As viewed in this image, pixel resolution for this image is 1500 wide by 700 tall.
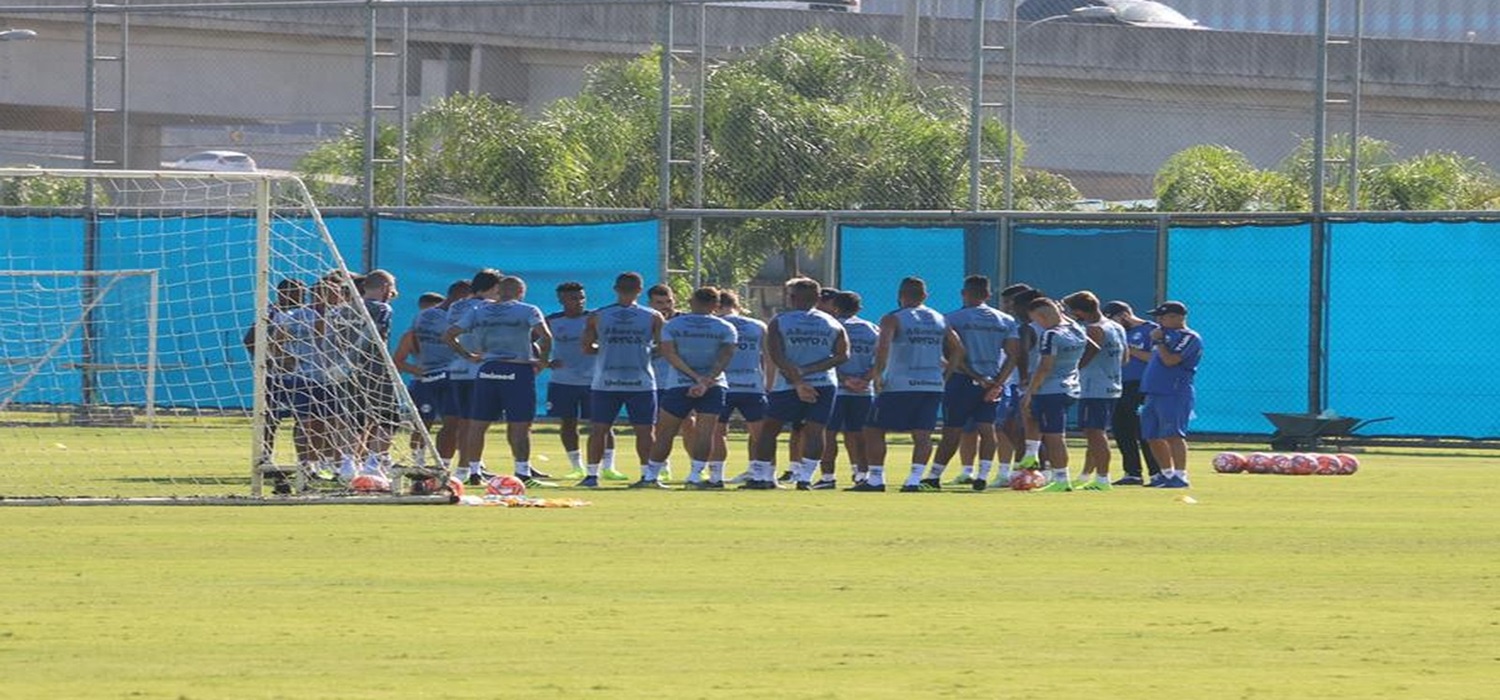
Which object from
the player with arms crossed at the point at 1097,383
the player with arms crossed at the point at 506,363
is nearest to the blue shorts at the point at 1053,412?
the player with arms crossed at the point at 1097,383

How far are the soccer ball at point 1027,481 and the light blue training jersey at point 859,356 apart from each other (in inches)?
56.0

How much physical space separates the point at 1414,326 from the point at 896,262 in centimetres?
571

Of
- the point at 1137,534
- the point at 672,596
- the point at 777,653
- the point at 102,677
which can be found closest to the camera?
the point at 102,677

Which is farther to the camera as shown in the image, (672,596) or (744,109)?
(744,109)

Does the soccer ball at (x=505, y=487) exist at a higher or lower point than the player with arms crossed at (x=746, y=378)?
lower

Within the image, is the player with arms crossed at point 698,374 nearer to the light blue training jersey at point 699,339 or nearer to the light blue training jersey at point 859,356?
the light blue training jersey at point 699,339

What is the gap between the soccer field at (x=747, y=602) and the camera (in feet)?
34.2

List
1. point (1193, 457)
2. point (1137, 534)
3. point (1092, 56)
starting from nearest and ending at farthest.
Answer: point (1137, 534), point (1193, 457), point (1092, 56)

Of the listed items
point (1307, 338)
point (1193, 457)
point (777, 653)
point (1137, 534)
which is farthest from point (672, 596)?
point (1307, 338)

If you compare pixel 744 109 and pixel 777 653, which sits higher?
pixel 744 109

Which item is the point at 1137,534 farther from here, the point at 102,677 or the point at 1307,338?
the point at 1307,338

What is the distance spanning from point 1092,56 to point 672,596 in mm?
26436

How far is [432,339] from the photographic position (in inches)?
928

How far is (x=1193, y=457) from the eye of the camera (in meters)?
28.3
